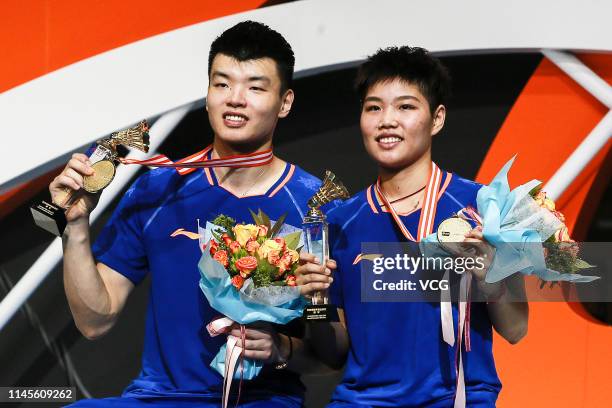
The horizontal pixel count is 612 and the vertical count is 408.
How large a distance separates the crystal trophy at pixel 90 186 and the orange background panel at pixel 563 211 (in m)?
1.61

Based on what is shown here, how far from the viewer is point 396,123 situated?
296 centimetres

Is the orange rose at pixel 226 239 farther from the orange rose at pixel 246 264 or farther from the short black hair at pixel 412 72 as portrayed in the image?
the short black hair at pixel 412 72

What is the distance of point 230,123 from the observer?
3064 millimetres

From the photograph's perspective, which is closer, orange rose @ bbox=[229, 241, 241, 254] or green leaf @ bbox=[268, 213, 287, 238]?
orange rose @ bbox=[229, 241, 241, 254]

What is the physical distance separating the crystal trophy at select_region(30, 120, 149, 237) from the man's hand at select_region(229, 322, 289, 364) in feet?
1.83

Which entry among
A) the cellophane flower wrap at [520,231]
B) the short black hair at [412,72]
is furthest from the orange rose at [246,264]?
the short black hair at [412,72]

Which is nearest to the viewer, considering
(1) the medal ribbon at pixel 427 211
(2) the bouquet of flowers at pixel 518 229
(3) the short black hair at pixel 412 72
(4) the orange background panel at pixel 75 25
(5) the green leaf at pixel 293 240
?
(2) the bouquet of flowers at pixel 518 229

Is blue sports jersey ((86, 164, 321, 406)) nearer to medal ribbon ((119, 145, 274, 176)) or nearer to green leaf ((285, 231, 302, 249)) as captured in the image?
medal ribbon ((119, 145, 274, 176))

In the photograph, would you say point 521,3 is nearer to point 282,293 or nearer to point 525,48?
point 525,48

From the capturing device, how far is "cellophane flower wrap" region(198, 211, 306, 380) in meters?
2.70

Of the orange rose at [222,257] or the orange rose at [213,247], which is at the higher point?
the orange rose at [213,247]

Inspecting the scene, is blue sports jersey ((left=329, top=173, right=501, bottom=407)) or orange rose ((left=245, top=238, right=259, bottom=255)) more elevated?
orange rose ((left=245, top=238, right=259, bottom=255))

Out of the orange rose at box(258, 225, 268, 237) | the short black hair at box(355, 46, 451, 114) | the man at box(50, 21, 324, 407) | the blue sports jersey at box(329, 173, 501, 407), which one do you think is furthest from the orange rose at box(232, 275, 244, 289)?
the short black hair at box(355, 46, 451, 114)

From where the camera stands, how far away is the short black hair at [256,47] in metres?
3.10
